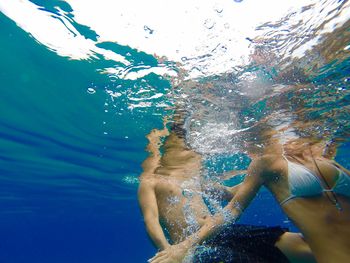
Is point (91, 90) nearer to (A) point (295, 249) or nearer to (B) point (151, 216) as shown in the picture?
(B) point (151, 216)

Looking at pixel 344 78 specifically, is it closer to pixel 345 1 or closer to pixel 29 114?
pixel 345 1

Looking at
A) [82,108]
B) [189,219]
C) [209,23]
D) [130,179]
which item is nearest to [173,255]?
[189,219]

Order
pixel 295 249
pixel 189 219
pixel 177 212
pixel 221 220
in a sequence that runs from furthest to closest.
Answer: pixel 177 212
pixel 189 219
pixel 295 249
pixel 221 220

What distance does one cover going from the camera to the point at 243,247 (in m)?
4.27

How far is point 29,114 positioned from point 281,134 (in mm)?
11239

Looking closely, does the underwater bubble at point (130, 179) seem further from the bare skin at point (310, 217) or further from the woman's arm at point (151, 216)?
the bare skin at point (310, 217)

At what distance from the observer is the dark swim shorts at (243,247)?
13.6 ft

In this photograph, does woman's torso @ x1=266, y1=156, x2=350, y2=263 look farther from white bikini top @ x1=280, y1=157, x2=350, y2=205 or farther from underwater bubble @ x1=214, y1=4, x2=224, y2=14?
underwater bubble @ x1=214, y1=4, x2=224, y2=14

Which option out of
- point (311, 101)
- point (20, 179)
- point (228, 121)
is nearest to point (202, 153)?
point (228, 121)

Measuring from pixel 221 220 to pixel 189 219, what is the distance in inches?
144

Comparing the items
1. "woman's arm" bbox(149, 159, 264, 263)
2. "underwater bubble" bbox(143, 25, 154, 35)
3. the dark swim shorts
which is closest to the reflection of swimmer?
the dark swim shorts

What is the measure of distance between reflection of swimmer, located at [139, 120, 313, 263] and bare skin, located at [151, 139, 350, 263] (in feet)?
1.12

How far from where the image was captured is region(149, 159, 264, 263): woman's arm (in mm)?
3719

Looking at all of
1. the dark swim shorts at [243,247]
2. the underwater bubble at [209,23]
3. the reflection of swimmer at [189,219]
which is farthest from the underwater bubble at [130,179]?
the dark swim shorts at [243,247]
